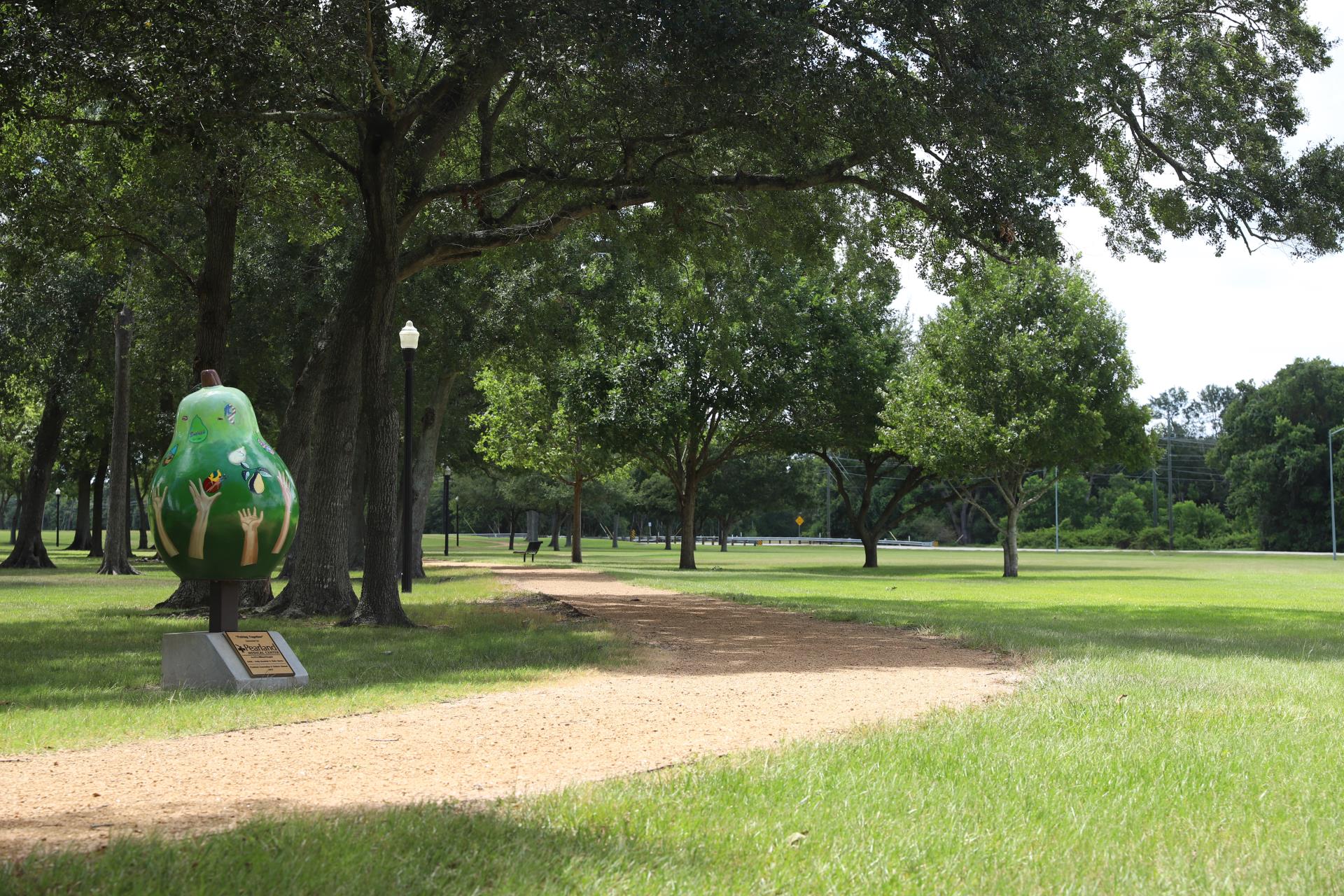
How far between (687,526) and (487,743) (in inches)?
1307

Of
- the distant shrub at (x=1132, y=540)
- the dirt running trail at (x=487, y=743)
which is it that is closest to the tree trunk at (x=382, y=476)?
the dirt running trail at (x=487, y=743)

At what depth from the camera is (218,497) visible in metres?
9.64

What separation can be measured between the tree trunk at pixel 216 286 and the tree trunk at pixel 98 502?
24.8m

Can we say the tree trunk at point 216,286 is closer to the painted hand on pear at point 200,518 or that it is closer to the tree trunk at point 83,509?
the painted hand on pear at point 200,518

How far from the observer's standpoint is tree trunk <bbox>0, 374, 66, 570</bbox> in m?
36.9

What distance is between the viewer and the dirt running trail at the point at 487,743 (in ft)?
17.6

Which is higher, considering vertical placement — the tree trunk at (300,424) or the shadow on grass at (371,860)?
the tree trunk at (300,424)

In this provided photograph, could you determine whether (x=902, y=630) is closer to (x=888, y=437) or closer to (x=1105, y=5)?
(x=1105, y=5)

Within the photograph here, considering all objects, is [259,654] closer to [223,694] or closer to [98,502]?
[223,694]

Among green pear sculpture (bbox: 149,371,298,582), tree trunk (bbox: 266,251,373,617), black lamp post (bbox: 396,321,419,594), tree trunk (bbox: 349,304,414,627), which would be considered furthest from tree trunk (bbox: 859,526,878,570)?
green pear sculpture (bbox: 149,371,298,582)

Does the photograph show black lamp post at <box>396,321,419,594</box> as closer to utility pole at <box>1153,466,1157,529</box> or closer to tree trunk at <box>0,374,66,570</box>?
tree trunk at <box>0,374,66,570</box>

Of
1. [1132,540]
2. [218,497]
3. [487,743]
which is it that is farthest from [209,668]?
[1132,540]

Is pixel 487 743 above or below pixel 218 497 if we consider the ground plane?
below

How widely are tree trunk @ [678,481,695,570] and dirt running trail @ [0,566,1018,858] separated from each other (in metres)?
27.5
